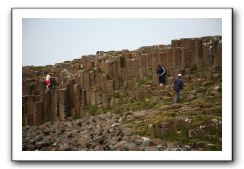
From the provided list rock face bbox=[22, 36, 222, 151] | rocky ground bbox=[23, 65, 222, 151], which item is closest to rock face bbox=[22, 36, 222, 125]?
Result: rock face bbox=[22, 36, 222, 151]

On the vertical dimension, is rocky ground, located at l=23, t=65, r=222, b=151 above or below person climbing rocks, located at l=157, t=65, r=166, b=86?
below

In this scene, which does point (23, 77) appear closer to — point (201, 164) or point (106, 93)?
point (106, 93)

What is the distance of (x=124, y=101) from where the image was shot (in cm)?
1717

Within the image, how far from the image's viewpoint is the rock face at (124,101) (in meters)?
17.0

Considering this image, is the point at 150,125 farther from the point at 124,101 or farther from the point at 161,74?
the point at 161,74

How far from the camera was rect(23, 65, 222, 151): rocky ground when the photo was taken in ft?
55.7

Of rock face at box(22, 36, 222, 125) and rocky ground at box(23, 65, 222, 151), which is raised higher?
rock face at box(22, 36, 222, 125)

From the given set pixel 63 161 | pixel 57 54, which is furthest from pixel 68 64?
pixel 63 161

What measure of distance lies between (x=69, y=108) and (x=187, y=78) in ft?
5.13

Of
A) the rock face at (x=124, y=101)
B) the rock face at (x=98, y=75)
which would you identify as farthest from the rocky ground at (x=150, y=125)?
the rock face at (x=98, y=75)

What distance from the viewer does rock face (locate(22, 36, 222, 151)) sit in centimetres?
1703

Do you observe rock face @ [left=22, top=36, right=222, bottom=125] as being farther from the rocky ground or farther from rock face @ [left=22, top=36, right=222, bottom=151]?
the rocky ground

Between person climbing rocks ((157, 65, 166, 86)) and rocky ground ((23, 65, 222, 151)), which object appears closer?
rocky ground ((23, 65, 222, 151))

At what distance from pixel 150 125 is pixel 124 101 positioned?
46 cm
